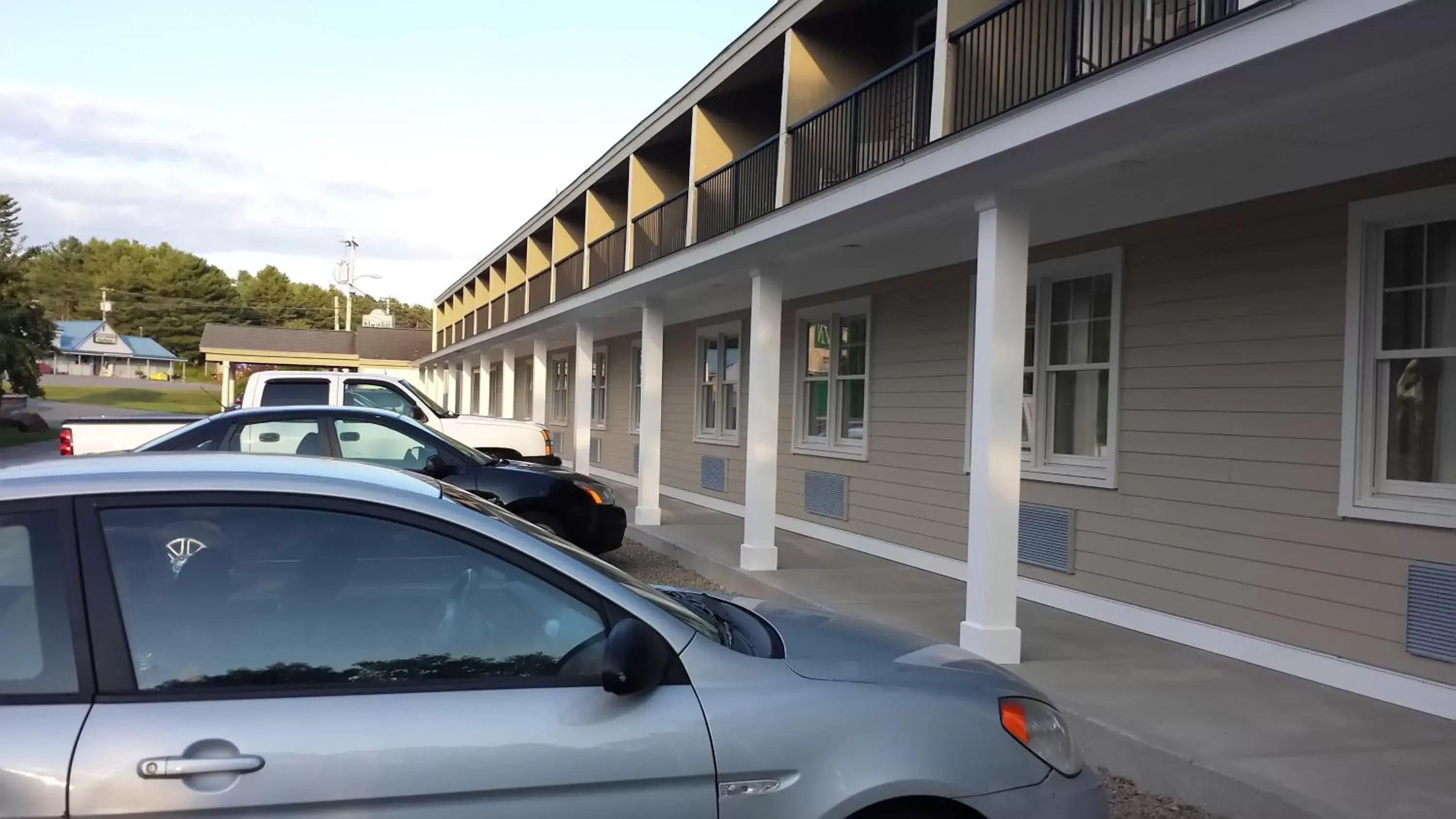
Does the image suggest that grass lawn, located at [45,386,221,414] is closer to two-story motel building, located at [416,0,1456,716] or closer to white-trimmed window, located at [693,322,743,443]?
white-trimmed window, located at [693,322,743,443]

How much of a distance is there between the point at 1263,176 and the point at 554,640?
581cm

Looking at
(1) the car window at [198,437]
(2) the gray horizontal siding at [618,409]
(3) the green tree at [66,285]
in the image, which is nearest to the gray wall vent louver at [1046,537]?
(1) the car window at [198,437]

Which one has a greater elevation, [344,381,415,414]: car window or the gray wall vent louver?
[344,381,415,414]: car window

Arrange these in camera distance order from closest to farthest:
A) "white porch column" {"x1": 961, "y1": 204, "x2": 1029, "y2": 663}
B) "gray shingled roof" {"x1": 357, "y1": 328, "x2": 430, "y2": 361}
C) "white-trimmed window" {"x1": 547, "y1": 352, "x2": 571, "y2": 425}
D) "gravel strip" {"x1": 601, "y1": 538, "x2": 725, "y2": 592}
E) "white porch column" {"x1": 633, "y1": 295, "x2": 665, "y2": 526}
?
"white porch column" {"x1": 961, "y1": 204, "x2": 1029, "y2": 663} → "gravel strip" {"x1": 601, "y1": 538, "x2": 725, "y2": 592} → "white porch column" {"x1": 633, "y1": 295, "x2": 665, "y2": 526} → "white-trimmed window" {"x1": 547, "y1": 352, "x2": 571, "y2": 425} → "gray shingled roof" {"x1": 357, "y1": 328, "x2": 430, "y2": 361}

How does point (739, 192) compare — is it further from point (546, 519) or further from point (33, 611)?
point (33, 611)

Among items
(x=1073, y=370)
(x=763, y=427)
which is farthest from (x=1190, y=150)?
(x=763, y=427)

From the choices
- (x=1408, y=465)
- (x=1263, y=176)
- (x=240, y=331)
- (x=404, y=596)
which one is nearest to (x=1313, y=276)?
(x=1263, y=176)

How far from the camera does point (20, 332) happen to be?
101ft

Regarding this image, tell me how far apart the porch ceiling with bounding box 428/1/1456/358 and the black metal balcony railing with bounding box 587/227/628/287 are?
6079 mm

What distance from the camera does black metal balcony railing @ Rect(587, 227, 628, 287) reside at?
15852mm

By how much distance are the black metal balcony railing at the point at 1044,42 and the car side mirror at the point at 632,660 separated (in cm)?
445

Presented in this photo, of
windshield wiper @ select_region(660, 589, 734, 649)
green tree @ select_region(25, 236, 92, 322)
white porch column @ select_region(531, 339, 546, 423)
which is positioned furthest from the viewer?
green tree @ select_region(25, 236, 92, 322)

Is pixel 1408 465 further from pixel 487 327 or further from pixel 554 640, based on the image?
pixel 487 327

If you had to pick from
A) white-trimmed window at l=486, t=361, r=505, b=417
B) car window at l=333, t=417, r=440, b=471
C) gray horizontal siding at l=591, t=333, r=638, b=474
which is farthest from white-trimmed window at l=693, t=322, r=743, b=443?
white-trimmed window at l=486, t=361, r=505, b=417
